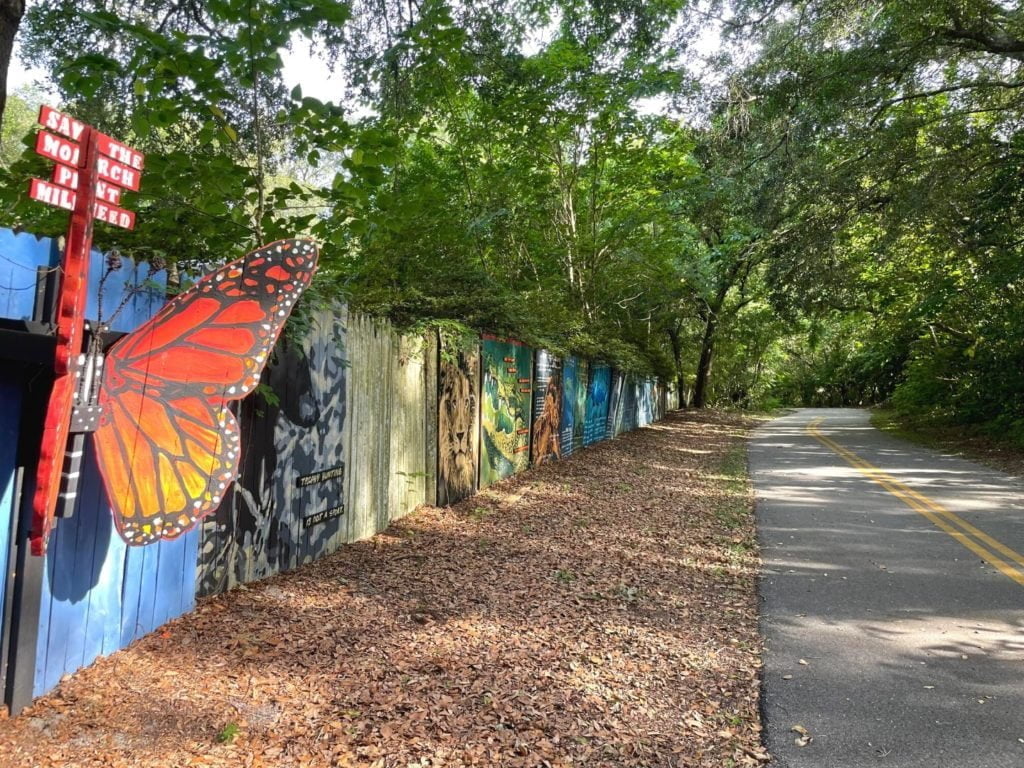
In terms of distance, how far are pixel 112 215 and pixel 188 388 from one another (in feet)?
2.87

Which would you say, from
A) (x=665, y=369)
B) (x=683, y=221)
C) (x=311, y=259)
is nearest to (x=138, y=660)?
(x=311, y=259)

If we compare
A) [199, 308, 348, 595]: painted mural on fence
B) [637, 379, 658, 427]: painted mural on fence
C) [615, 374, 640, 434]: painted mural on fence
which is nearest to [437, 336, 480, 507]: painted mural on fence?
[199, 308, 348, 595]: painted mural on fence

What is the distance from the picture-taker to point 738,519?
8.51m

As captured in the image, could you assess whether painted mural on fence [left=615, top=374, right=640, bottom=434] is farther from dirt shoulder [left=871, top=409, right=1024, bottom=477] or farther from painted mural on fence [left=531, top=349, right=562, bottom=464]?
dirt shoulder [left=871, top=409, right=1024, bottom=477]

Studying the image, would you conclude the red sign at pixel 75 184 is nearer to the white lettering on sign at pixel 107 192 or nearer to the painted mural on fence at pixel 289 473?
the white lettering on sign at pixel 107 192

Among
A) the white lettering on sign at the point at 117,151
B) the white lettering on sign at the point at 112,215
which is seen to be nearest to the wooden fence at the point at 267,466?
the white lettering on sign at the point at 112,215

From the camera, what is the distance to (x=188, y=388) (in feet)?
10.2

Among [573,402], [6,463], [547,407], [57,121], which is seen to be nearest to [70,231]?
[57,121]

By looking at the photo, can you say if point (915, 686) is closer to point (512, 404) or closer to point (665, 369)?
point (512, 404)

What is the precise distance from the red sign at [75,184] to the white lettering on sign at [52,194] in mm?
22

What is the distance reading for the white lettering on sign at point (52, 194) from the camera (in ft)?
7.26

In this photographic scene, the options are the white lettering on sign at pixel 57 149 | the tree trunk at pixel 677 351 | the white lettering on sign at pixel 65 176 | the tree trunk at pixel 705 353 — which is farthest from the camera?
the tree trunk at pixel 677 351

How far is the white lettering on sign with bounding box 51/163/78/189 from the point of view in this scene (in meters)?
2.32

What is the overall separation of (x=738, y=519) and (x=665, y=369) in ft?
58.7
